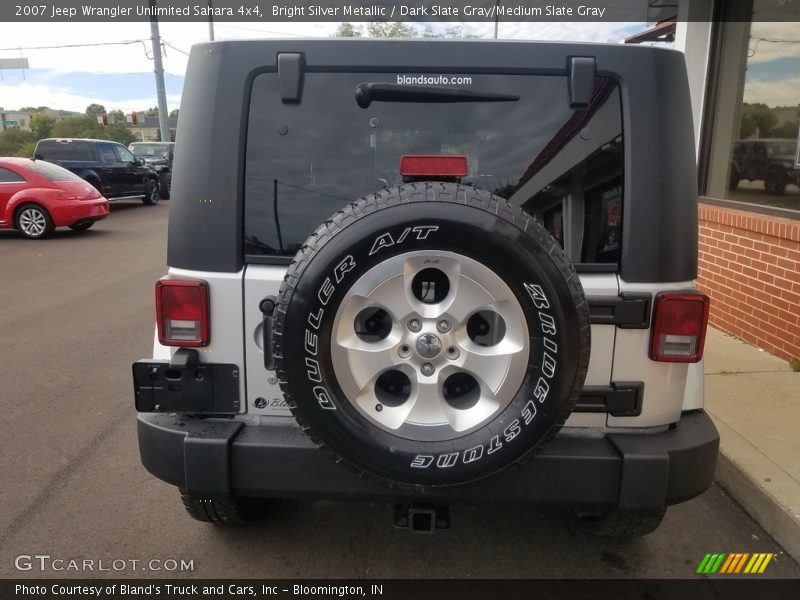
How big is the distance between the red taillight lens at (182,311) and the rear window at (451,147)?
0.37 metres

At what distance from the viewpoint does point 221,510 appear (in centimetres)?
282

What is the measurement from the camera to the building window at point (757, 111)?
18.7 feet

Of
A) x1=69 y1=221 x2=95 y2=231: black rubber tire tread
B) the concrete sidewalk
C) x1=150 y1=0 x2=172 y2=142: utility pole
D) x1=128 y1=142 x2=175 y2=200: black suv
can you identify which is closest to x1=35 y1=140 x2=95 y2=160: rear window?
x1=128 y1=142 x2=175 y2=200: black suv

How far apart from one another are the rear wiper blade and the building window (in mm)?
4057

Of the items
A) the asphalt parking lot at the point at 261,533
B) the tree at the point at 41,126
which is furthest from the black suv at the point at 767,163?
the tree at the point at 41,126

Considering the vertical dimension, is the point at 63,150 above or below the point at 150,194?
above

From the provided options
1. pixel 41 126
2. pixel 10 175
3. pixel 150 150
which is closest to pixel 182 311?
pixel 10 175

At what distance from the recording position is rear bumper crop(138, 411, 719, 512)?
2309mm

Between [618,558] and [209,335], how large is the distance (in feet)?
6.66

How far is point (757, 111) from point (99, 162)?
1647 cm

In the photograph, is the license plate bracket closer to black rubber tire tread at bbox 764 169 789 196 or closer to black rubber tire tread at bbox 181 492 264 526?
black rubber tire tread at bbox 181 492 264 526

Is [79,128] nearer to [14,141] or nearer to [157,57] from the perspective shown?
[14,141]

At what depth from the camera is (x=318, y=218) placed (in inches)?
92.7

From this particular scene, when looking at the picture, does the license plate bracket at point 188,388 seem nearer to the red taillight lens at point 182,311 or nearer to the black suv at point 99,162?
the red taillight lens at point 182,311
